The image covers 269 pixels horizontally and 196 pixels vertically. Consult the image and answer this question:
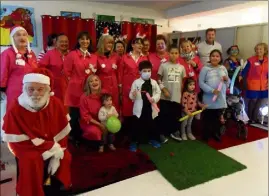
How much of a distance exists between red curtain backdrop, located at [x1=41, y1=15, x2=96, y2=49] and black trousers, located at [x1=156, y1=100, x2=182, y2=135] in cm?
89

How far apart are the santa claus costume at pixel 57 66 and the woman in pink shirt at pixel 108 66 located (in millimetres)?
319

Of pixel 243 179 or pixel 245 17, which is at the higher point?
pixel 245 17

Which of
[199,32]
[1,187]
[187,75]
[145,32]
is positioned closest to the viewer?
[1,187]

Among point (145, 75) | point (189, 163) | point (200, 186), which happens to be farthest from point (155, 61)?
point (200, 186)

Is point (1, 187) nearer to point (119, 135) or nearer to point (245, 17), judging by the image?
point (119, 135)

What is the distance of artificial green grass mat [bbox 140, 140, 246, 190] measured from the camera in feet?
4.97

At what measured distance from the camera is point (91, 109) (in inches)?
72.7

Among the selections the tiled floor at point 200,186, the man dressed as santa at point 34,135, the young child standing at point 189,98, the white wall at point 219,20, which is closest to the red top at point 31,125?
the man dressed as santa at point 34,135

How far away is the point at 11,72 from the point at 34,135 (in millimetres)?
745

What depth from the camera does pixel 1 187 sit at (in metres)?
1.41

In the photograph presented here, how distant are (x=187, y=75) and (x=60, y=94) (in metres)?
1.17

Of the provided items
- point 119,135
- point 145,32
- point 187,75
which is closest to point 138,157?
point 119,135

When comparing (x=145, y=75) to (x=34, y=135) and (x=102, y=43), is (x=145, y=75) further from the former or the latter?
(x=34, y=135)

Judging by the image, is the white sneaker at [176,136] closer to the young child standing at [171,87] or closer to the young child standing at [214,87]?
the young child standing at [171,87]
